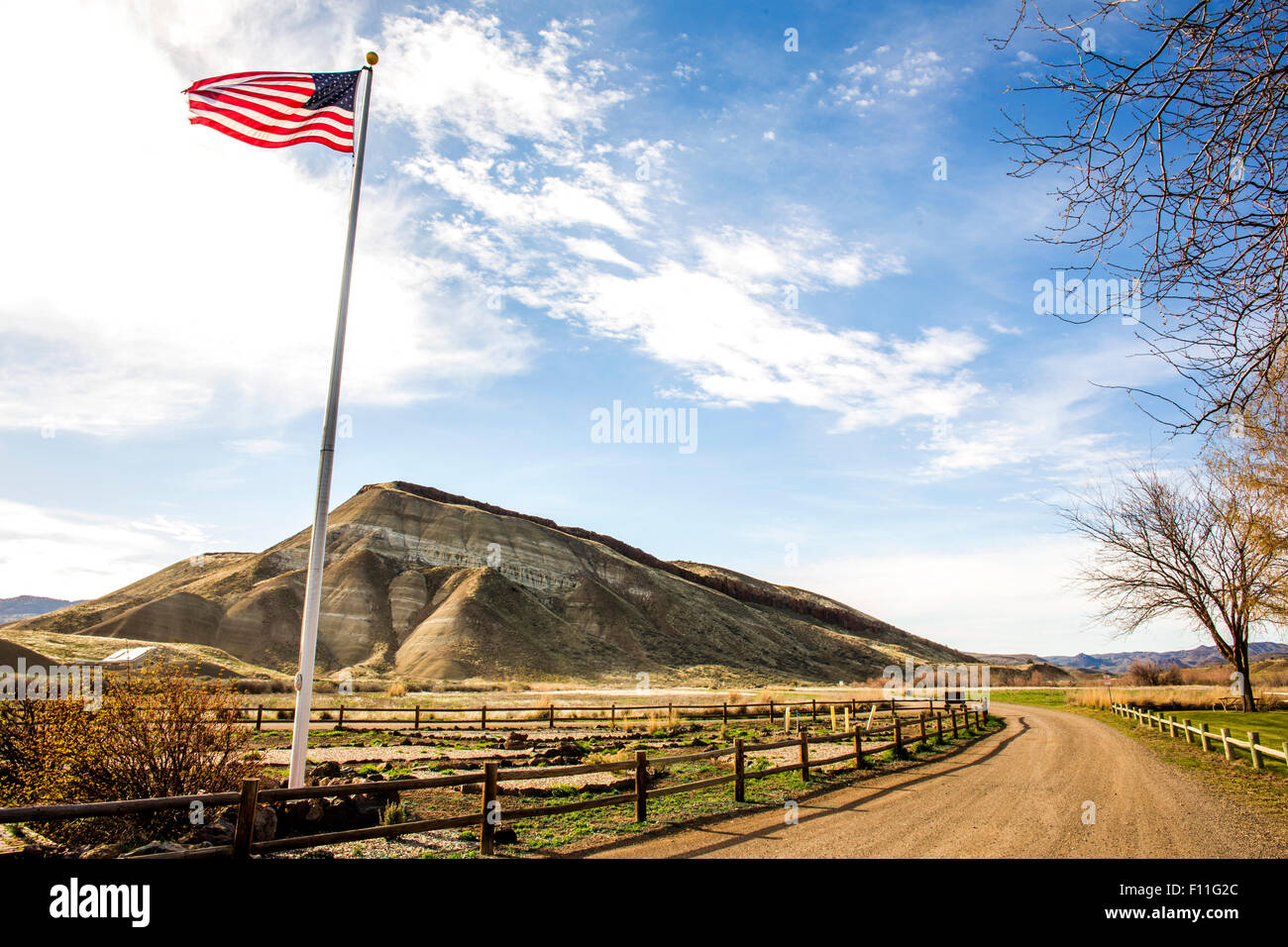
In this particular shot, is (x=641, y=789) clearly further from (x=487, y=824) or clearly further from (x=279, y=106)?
(x=279, y=106)

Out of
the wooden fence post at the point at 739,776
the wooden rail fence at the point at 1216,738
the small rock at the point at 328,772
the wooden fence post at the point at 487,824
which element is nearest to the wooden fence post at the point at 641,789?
the wooden fence post at the point at 739,776

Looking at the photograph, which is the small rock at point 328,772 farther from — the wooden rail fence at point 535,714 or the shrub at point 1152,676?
the shrub at point 1152,676

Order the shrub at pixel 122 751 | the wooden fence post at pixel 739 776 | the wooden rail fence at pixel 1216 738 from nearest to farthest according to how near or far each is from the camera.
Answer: the shrub at pixel 122 751 < the wooden fence post at pixel 739 776 < the wooden rail fence at pixel 1216 738

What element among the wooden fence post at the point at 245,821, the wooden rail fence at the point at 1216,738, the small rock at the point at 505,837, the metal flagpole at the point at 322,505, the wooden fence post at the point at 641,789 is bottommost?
the wooden rail fence at the point at 1216,738

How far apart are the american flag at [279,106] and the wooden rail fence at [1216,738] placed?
22428mm

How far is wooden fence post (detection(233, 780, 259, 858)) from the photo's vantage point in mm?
6414

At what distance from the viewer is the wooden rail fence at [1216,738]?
50.7 ft

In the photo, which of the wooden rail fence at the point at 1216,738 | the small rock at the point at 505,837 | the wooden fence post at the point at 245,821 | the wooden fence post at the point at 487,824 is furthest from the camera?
the wooden rail fence at the point at 1216,738

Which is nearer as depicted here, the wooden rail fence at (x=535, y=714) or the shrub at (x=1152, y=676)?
the wooden rail fence at (x=535, y=714)

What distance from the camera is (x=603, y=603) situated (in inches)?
3573

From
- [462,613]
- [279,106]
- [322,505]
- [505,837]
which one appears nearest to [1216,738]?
[505,837]

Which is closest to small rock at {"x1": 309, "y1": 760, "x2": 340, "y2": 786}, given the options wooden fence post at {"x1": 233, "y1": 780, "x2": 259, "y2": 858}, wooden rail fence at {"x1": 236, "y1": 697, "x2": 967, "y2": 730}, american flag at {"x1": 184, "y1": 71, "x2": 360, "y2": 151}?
wooden fence post at {"x1": 233, "y1": 780, "x2": 259, "y2": 858}

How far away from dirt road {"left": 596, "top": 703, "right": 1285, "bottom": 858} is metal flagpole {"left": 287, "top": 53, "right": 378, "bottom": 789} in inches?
168
